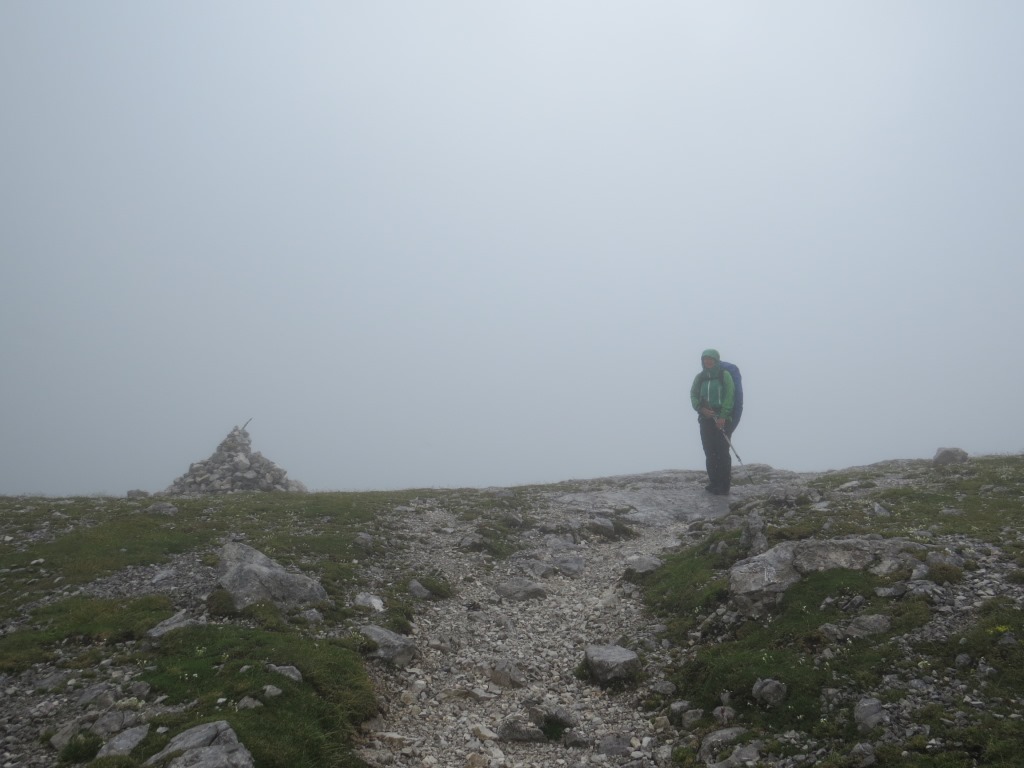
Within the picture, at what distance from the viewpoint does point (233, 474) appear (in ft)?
134

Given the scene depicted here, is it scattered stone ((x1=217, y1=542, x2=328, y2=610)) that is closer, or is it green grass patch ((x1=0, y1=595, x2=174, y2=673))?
green grass patch ((x1=0, y1=595, x2=174, y2=673))

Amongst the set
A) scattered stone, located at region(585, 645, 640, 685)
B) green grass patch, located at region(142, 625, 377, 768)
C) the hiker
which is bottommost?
scattered stone, located at region(585, 645, 640, 685)

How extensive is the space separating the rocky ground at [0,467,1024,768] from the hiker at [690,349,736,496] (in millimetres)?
7459

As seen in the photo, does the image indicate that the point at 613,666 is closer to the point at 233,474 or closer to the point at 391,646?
the point at 391,646

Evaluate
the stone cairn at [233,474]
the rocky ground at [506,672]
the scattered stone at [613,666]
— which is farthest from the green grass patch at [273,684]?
the stone cairn at [233,474]

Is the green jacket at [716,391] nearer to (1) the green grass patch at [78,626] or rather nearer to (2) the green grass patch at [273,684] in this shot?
(2) the green grass patch at [273,684]

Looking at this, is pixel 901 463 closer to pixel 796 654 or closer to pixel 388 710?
pixel 796 654

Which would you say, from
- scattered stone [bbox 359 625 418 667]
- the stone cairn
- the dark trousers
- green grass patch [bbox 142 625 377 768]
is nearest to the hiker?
the dark trousers

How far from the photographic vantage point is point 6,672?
13.1 meters

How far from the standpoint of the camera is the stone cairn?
3981 cm

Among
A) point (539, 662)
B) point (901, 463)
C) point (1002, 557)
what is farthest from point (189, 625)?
point (901, 463)

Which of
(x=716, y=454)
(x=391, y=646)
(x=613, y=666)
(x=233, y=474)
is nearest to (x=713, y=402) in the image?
(x=716, y=454)

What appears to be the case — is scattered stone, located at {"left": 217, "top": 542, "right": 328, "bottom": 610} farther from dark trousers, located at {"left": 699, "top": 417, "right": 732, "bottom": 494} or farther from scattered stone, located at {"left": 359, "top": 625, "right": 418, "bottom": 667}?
dark trousers, located at {"left": 699, "top": 417, "right": 732, "bottom": 494}

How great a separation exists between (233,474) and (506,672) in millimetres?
31859
